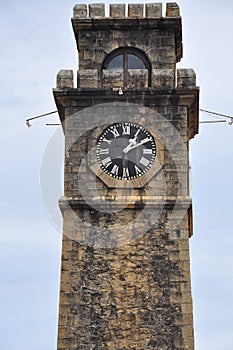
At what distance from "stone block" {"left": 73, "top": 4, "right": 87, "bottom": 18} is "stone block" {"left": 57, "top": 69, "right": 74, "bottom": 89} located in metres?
1.79

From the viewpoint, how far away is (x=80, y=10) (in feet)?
119

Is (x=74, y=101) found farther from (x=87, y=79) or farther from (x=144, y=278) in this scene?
(x=144, y=278)

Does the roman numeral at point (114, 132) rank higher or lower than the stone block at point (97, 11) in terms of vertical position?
lower

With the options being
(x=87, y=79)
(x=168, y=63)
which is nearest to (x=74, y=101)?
(x=87, y=79)

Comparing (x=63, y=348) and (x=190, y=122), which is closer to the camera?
(x=63, y=348)

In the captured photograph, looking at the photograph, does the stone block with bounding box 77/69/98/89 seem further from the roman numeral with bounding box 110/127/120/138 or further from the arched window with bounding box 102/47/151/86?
the roman numeral with bounding box 110/127/120/138

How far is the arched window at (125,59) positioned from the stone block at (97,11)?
1.14 meters

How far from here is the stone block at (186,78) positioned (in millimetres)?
35219

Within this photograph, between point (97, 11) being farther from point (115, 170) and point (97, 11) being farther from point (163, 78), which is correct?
point (115, 170)

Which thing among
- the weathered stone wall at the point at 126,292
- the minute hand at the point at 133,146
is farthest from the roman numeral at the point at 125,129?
the weathered stone wall at the point at 126,292

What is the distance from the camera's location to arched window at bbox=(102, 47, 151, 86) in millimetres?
35875

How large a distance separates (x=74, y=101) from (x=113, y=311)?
19.9 ft

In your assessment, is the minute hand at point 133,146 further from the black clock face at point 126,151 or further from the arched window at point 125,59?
the arched window at point 125,59

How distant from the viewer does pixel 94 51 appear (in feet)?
118
